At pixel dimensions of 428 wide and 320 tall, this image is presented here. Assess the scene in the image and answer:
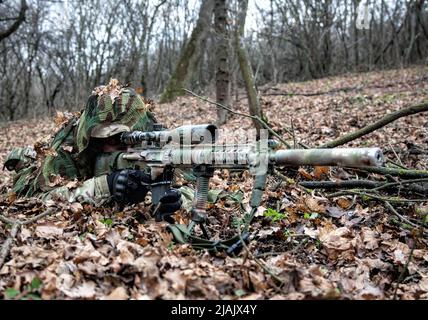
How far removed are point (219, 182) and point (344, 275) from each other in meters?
3.05

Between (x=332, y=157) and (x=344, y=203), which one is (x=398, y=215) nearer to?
(x=344, y=203)

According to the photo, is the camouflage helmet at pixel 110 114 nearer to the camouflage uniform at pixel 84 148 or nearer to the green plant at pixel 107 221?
the camouflage uniform at pixel 84 148

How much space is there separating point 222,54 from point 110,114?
21.0 ft

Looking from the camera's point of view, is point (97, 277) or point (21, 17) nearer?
point (97, 277)

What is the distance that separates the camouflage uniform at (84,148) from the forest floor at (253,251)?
0.61 feet

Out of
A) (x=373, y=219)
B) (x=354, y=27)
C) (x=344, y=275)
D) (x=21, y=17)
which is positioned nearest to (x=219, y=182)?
(x=373, y=219)

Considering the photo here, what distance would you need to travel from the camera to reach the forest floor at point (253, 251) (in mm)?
2959

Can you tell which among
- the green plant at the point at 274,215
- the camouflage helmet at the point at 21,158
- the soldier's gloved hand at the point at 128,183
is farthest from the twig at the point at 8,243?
the green plant at the point at 274,215

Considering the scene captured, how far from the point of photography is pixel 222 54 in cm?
1082

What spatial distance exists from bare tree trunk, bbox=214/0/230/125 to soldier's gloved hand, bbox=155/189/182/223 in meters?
6.99

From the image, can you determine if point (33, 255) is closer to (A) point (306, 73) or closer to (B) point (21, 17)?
(B) point (21, 17)

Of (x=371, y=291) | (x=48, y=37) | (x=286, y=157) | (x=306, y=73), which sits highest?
(x=48, y=37)

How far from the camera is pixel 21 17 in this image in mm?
17031
